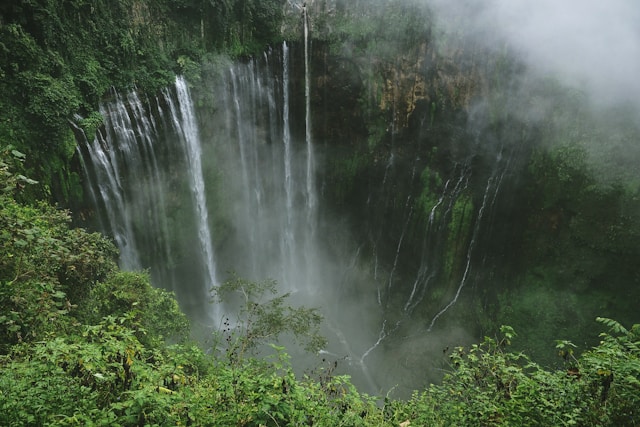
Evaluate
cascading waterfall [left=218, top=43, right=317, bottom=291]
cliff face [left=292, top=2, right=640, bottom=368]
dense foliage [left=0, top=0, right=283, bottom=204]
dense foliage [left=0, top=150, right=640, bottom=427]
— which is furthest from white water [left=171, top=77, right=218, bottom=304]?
dense foliage [left=0, top=150, right=640, bottom=427]

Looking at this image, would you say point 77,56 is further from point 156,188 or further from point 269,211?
point 269,211

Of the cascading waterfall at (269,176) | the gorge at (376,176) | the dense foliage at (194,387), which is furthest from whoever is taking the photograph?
the cascading waterfall at (269,176)

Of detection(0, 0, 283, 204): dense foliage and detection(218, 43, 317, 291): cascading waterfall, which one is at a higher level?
detection(0, 0, 283, 204): dense foliage

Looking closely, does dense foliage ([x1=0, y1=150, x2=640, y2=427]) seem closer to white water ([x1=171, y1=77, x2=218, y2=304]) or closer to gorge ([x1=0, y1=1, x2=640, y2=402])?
gorge ([x1=0, y1=1, x2=640, y2=402])

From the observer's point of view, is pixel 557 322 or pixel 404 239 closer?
pixel 557 322

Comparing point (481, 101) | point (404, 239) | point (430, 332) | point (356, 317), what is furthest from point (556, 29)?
point (356, 317)

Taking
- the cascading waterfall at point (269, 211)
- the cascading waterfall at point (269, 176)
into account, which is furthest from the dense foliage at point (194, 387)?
the cascading waterfall at point (269, 176)

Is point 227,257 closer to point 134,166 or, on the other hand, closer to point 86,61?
point 134,166

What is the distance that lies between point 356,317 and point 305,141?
6712 millimetres

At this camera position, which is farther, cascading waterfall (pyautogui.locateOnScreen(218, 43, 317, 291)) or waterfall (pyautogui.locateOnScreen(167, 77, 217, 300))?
cascading waterfall (pyautogui.locateOnScreen(218, 43, 317, 291))

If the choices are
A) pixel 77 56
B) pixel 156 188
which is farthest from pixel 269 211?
pixel 77 56

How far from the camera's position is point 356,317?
1484cm

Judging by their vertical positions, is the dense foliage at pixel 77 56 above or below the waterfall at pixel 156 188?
above

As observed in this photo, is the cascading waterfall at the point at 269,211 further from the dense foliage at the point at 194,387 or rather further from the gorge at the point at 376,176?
the dense foliage at the point at 194,387
